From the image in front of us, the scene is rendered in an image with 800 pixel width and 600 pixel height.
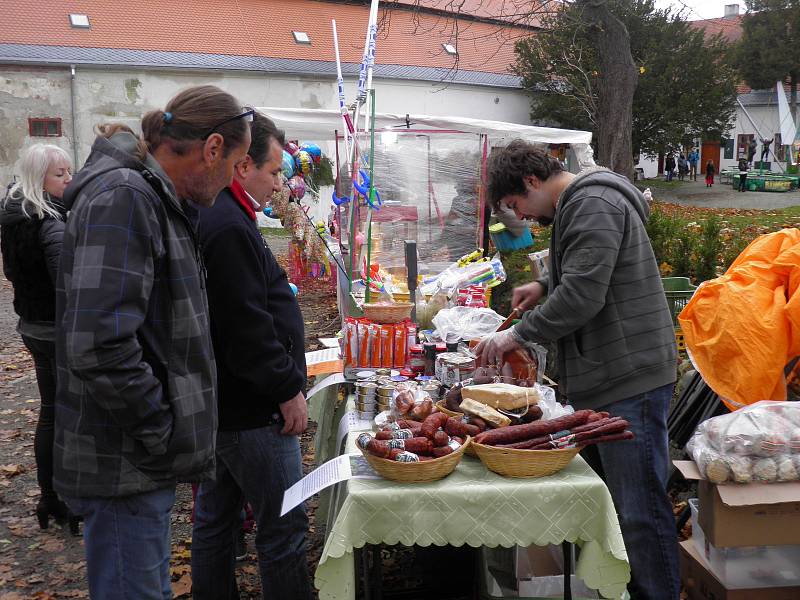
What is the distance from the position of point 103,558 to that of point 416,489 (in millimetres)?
892

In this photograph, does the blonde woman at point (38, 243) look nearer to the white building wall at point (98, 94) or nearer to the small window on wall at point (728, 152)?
the white building wall at point (98, 94)

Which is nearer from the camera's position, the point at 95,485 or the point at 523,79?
the point at 95,485

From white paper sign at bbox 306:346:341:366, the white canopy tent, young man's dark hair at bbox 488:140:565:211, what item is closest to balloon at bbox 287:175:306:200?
the white canopy tent

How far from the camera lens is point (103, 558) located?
71.4 inches

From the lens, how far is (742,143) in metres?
45.5

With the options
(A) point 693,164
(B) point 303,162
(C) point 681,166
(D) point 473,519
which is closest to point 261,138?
(D) point 473,519

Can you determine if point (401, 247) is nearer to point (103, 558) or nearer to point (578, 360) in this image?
point (578, 360)

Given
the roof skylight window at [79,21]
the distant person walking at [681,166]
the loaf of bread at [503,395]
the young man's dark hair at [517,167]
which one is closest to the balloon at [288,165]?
the young man's dark hair at [517,167]

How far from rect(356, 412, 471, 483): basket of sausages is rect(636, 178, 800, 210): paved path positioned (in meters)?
24.0

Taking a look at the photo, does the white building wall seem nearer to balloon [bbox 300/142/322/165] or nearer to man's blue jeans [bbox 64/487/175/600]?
balloon [bbox 300/142/322/165]

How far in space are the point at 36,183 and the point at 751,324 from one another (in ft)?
11.3

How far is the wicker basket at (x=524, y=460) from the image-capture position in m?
2.31

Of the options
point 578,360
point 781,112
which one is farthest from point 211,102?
point 781,112

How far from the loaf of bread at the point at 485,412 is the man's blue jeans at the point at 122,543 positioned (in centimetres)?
112
